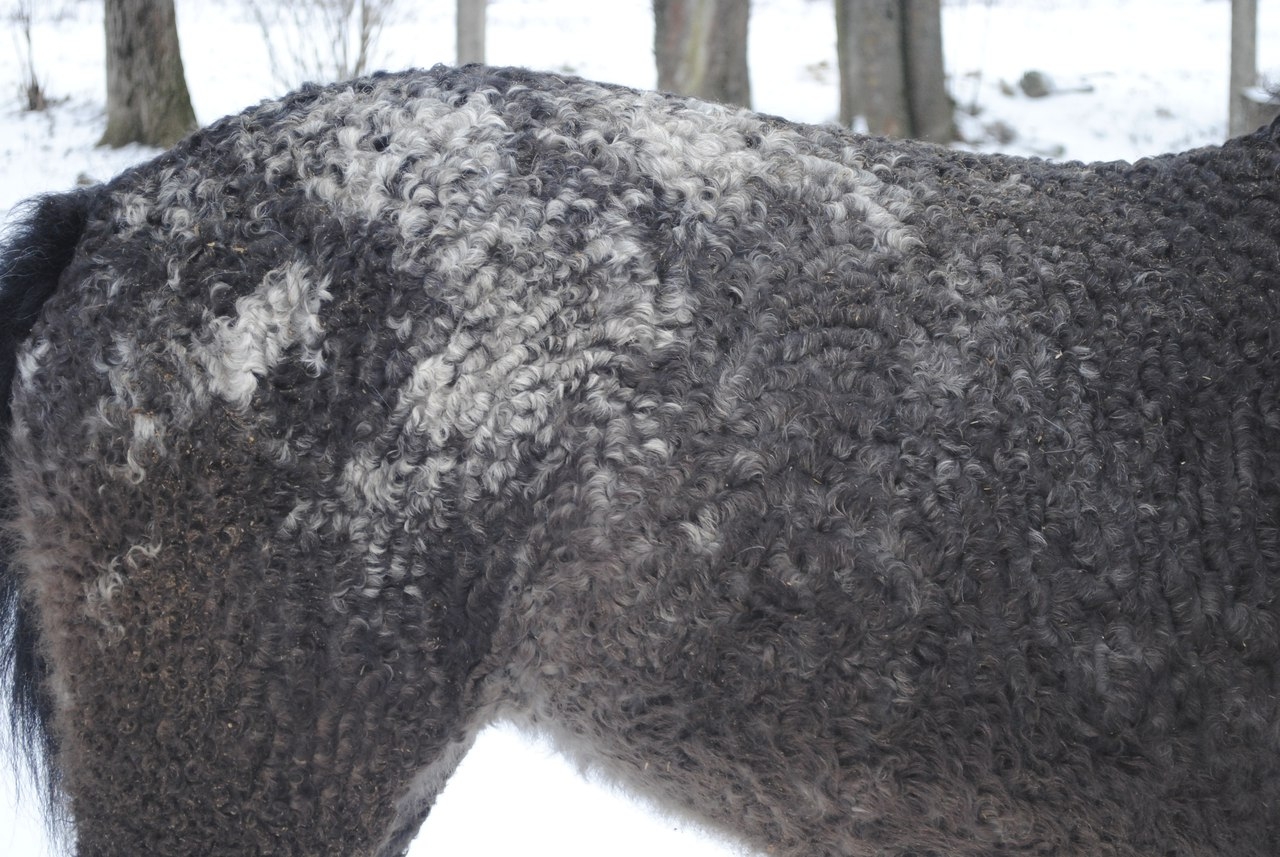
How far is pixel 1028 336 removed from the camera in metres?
1.50

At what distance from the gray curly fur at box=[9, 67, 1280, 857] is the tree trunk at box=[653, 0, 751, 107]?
6.15m

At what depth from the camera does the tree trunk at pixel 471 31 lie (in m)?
7.45

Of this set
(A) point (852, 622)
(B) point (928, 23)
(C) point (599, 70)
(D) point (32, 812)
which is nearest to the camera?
(A) point (852, 622)

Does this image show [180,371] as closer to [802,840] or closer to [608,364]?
[608,364]

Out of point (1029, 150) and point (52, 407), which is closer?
point (52, 407)

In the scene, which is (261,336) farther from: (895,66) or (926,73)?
(926,73)

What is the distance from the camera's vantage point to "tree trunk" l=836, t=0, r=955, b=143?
Answer: 25.3 ft

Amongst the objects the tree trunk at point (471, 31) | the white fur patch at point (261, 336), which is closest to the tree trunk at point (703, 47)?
the tree trunk at point (471, 31)

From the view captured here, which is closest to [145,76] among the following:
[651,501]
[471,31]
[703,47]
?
→ [471,31]

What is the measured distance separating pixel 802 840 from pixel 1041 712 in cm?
43

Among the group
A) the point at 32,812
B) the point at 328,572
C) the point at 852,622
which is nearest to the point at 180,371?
the point at 328,572

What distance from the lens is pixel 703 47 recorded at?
24.4 ft

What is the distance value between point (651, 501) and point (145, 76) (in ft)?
26.2

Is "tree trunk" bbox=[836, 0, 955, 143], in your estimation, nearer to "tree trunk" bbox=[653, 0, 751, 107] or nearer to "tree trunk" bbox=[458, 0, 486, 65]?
"tree trunk" bbox=[653, 0, 751, 107]
